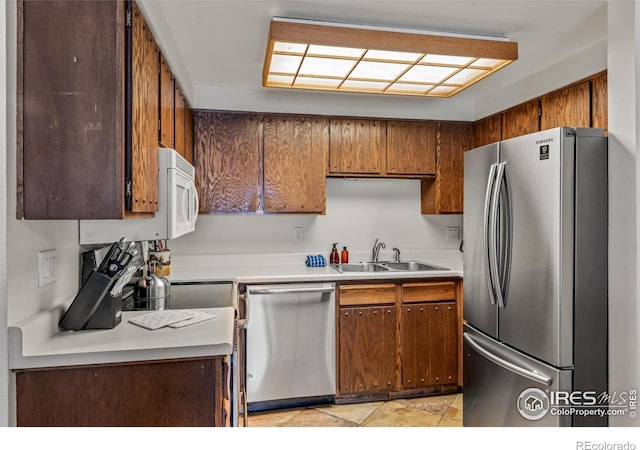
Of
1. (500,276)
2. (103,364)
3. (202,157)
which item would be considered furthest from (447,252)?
(103,364)

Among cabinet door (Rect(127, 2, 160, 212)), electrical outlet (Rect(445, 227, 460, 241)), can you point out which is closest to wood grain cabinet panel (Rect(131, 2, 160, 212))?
cabinet door (Rect(127, 2, 160, 212))

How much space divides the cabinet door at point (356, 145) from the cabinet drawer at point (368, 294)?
0.95 metres

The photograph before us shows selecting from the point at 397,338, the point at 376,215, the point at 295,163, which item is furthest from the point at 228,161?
the point at 397,338

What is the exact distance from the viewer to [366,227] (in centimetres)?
339

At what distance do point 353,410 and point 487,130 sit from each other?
2361 mm

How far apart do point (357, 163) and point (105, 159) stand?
2154mm

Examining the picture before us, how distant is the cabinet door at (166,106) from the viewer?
5.98ft

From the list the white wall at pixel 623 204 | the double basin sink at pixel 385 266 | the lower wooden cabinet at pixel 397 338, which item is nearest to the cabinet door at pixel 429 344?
the lower wooden cabinet at pixel 397 338

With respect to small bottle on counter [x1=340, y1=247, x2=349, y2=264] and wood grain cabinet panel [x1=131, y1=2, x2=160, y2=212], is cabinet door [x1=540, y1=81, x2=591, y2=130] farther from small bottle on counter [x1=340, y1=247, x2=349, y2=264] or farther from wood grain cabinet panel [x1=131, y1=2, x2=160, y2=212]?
wood grain cabinet panel [x1=131, y1=2, x2=160, y2=212]

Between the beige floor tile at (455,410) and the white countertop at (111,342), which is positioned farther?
the beige floor tile at (455,410)

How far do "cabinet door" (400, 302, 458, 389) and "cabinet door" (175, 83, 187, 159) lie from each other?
72.3 inches

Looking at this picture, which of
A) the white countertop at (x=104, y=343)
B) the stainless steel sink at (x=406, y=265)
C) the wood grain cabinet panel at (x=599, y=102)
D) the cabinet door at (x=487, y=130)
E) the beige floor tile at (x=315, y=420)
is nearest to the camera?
the white countertop at (x=104, y=343)

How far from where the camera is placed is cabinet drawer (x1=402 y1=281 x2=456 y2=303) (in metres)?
2.81

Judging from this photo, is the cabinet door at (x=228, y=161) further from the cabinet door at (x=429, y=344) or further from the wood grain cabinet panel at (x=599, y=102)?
the wood grain cabinet panel at (x=599, y=102)
